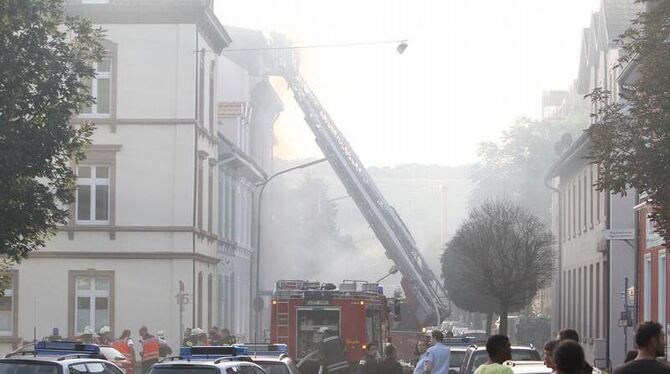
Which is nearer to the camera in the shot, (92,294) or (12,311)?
(12,311)

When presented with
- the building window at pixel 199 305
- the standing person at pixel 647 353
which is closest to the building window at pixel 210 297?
the building window at pixel 199 305

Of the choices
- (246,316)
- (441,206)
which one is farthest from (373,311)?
(441,206)

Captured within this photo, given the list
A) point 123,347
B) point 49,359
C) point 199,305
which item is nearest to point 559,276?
point 199,305

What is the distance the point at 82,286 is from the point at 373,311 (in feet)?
41.7

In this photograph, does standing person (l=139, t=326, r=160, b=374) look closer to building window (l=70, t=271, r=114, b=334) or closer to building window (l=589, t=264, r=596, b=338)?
building window (l=70, t=271, r=114, b=334)

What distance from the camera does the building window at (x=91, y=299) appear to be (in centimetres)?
4269

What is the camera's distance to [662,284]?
109 feet

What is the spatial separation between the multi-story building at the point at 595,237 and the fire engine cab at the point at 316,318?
6854 millimetres

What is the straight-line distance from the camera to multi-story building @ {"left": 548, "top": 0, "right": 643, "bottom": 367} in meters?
41.8

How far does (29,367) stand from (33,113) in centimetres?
635

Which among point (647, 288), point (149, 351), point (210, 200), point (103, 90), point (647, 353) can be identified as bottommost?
point (149, 351)

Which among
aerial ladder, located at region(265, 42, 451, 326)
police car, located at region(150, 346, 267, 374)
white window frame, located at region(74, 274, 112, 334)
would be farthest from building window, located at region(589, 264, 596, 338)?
police car, located at region(150, 346, 267, 374)

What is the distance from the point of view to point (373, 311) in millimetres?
33562

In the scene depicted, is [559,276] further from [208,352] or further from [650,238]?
[208,352]
